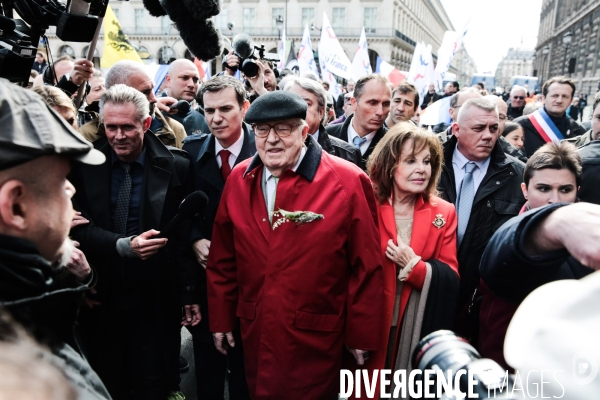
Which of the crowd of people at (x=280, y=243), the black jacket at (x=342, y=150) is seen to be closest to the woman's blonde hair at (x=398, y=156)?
the crowd of people at (x=280, y=243)

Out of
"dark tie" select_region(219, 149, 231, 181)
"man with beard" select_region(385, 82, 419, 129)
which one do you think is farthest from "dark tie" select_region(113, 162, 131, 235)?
"man with beard" select_region(385, 82, 419, 129)

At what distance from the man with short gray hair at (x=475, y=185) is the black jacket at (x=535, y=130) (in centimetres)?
244

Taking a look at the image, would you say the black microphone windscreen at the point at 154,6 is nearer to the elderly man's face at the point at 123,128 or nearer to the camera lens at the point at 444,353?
the elderly man's face at the point at 123,128

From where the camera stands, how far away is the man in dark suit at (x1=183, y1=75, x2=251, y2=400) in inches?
115

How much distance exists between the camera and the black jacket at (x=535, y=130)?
18.1 ft

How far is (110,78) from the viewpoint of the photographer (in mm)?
3824

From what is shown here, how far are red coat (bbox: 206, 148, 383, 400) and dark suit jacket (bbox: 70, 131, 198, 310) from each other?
0.54 m

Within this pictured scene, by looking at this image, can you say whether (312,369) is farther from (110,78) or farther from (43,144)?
(110,78)

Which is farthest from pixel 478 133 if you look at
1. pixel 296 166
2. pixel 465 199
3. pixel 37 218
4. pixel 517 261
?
pixel 37 218

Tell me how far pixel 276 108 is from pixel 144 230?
1.08 meters

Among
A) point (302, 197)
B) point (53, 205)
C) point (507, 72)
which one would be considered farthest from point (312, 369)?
point (507, 72)

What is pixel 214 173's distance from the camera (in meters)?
3.05

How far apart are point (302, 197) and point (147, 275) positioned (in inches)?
45.0

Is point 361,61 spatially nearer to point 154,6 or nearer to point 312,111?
point 312,111
